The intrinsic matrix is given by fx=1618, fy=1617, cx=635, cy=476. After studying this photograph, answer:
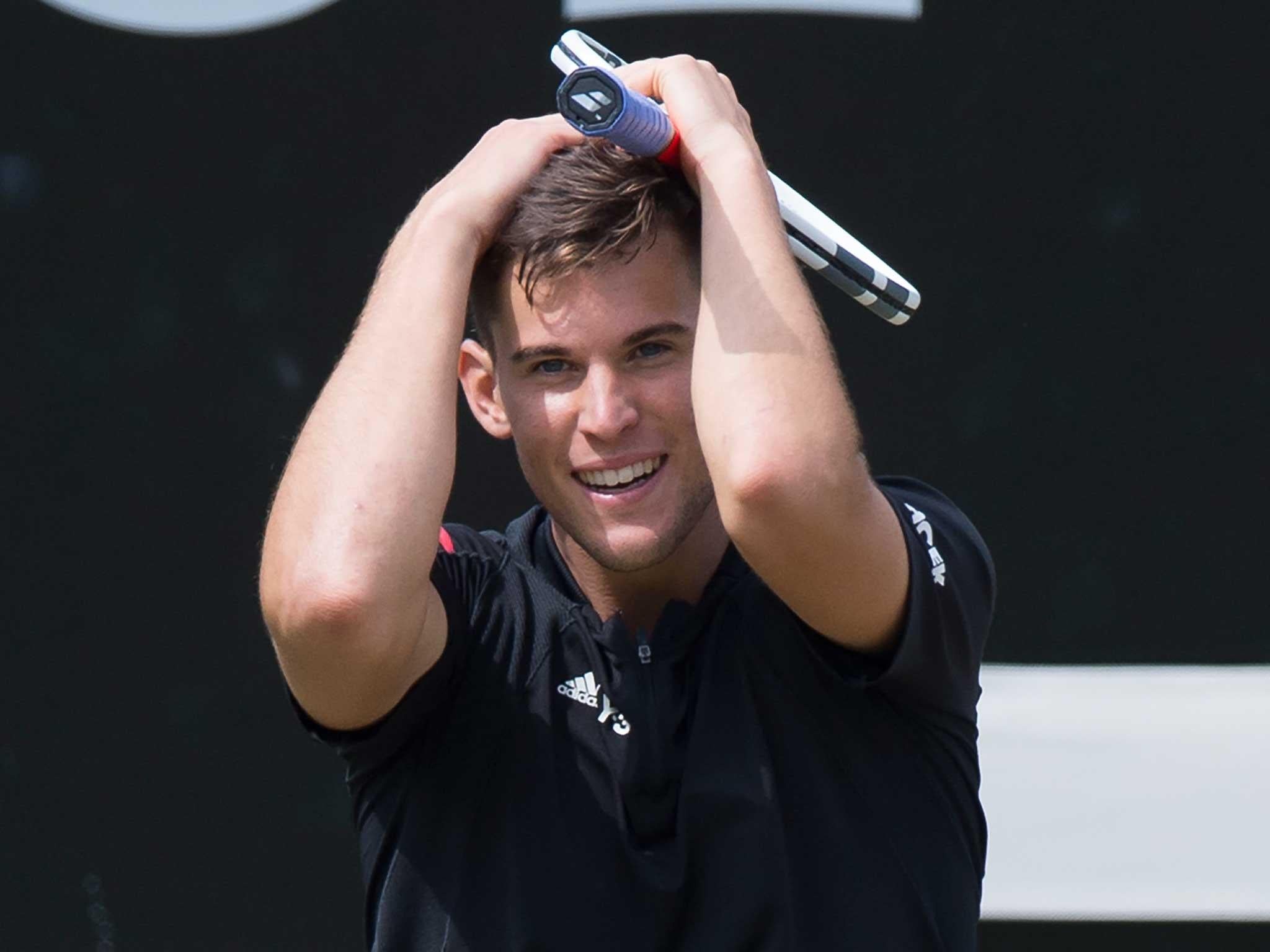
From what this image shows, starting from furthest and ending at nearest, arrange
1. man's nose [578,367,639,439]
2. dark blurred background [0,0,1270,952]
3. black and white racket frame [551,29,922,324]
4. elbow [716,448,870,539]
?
dark blurred background [0,0,1270,952] < black and white racket frame [551,29,922,324] < man's nose [578,367,639,439] < elbow [716,448,870,539]

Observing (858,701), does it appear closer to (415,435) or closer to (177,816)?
(415,435)

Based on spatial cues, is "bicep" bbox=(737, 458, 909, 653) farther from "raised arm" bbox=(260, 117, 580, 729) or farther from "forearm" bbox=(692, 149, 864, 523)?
"raised arm" bbox=(260, 117, 580, 729)

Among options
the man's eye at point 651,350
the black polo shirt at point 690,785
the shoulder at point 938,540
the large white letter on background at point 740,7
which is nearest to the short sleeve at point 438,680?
the black polo shirt at point 690,785

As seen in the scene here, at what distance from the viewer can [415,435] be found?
128 cm

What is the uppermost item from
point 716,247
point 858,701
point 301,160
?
point 301,160

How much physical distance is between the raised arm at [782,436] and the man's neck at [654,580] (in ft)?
0.60

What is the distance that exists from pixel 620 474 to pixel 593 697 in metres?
0.19

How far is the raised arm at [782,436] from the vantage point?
3.98 ft

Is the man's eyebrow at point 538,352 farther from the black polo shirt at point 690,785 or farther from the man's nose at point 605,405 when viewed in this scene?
the black polo shirt at point 690,785

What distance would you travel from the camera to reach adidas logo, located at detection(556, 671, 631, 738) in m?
1.33

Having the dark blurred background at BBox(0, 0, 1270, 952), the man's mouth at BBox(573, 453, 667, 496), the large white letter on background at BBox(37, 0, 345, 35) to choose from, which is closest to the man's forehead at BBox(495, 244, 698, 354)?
the man's mouth at BBox(573, 453, 667, 496)

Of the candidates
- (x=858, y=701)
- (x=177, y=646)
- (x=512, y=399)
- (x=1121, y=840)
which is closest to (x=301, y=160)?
(x=177, y=646)

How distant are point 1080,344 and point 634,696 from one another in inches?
37.3

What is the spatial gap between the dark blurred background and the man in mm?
661
